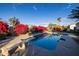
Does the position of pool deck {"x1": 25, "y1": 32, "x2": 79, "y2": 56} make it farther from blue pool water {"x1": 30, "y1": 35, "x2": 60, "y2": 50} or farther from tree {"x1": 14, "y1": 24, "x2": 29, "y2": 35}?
tree {"x1": 14, "y1": 24, "x2": 29, "y2": 35}

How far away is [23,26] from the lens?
2.26 m

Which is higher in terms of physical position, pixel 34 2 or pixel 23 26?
pixel 34 2

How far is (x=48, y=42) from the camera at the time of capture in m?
2.25

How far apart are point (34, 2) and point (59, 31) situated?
1.25 feet

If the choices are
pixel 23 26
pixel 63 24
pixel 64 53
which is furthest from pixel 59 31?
pixel 23 26

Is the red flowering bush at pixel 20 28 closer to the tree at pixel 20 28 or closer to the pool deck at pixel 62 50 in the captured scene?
the tree at pixel 20 28

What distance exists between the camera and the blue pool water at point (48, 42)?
7.37 feet

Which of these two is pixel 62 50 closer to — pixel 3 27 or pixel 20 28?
pixel 20 28

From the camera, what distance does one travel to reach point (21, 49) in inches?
88.4

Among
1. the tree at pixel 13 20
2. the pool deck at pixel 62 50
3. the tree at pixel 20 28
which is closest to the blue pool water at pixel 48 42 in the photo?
the pool deck at pixel 62 50

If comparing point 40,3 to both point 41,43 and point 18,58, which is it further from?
point 18,58

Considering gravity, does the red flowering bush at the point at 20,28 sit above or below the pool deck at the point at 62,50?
above

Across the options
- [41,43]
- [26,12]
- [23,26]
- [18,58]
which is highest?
[26,12]

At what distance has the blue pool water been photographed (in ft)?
7.37
